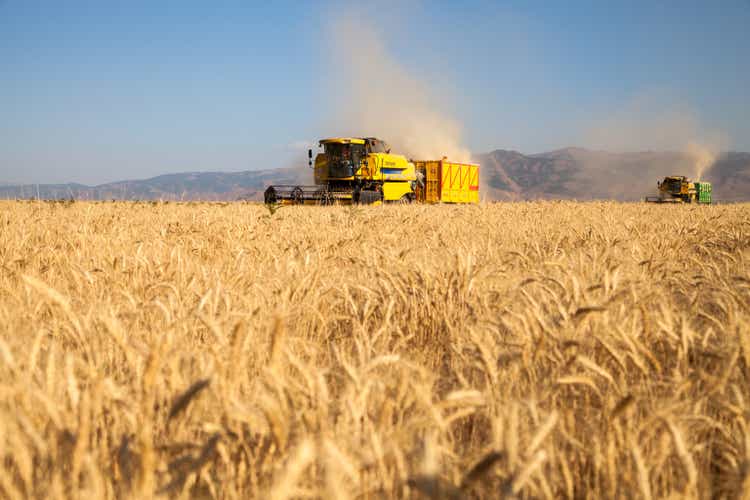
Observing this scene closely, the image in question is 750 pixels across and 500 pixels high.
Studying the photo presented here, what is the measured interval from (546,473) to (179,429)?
987mm

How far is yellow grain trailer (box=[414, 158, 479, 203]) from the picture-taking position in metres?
29.1

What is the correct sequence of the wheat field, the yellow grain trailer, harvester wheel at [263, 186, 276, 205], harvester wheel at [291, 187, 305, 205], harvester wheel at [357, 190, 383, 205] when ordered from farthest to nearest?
the yellow grain trailer
harvester wheel at [357, 190, 383, 205]
harvester wheel at [263, 186, 276, 205]
harvester wheel at [291, 187, 305, 205]
the wheat field

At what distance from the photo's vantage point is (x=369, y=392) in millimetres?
1574

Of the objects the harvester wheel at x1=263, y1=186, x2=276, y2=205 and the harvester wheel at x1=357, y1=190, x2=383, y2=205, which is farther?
the harvester wheel at x1=357, y1=190, x2=383, y2=205

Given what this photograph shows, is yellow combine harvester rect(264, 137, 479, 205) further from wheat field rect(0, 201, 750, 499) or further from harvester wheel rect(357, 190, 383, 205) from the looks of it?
wheat field rect(0, 201, 750, 499)

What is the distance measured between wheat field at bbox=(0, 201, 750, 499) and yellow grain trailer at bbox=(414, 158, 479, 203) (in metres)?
25.2

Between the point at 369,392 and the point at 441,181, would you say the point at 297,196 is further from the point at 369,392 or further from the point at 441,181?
the point at 369,392

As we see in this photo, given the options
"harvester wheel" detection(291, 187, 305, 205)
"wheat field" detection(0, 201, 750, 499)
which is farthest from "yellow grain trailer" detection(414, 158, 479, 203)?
"wheat field" detection(0, 201, 750, 499)

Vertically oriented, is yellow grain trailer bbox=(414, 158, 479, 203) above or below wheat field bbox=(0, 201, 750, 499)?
above

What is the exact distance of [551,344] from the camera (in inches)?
80.4

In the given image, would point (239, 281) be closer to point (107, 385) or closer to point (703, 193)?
point (107, 385)

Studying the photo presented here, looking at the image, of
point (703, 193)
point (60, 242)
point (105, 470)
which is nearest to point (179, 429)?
point (105, 470)

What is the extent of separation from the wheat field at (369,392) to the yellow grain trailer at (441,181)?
82.6ft

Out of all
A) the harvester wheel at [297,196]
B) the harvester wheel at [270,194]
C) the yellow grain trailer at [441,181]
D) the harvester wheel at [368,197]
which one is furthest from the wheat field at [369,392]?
the yellow grain trailer at [441,181]
